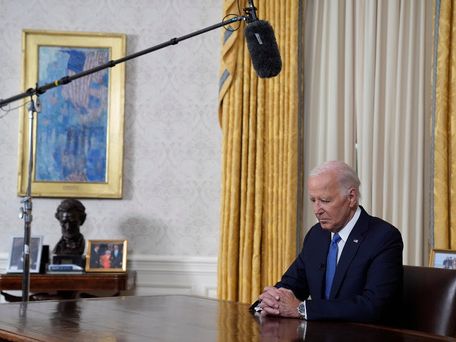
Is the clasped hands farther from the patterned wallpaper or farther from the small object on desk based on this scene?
the patterned wallpaper

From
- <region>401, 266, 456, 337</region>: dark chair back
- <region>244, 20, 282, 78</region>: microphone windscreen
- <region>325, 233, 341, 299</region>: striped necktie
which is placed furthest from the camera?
<region>244, 20, 282, 78</region>: microphone windscreen

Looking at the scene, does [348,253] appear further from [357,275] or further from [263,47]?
[263,47]

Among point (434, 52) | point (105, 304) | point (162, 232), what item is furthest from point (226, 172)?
point (105, 304)

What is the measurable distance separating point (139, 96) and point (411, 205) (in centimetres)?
233

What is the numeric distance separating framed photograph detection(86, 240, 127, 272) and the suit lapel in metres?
2.47

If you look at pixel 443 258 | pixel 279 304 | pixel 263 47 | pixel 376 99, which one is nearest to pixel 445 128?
pixel 376 99

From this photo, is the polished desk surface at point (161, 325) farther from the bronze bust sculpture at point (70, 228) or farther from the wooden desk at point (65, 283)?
the bronze bust sculpture at point (70, 228)

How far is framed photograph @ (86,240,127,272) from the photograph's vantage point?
542 cm

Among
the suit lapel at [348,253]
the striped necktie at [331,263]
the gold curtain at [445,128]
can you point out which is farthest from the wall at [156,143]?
the suit lapel at [348,253]

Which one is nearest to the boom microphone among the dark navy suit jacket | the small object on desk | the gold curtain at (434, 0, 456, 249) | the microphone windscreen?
the microphone windscreen

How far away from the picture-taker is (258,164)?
554cm

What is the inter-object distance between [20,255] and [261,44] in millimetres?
2750

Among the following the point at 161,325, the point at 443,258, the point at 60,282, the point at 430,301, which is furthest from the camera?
the point at 60,282

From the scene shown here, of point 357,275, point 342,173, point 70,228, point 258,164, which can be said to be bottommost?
point 357,275
